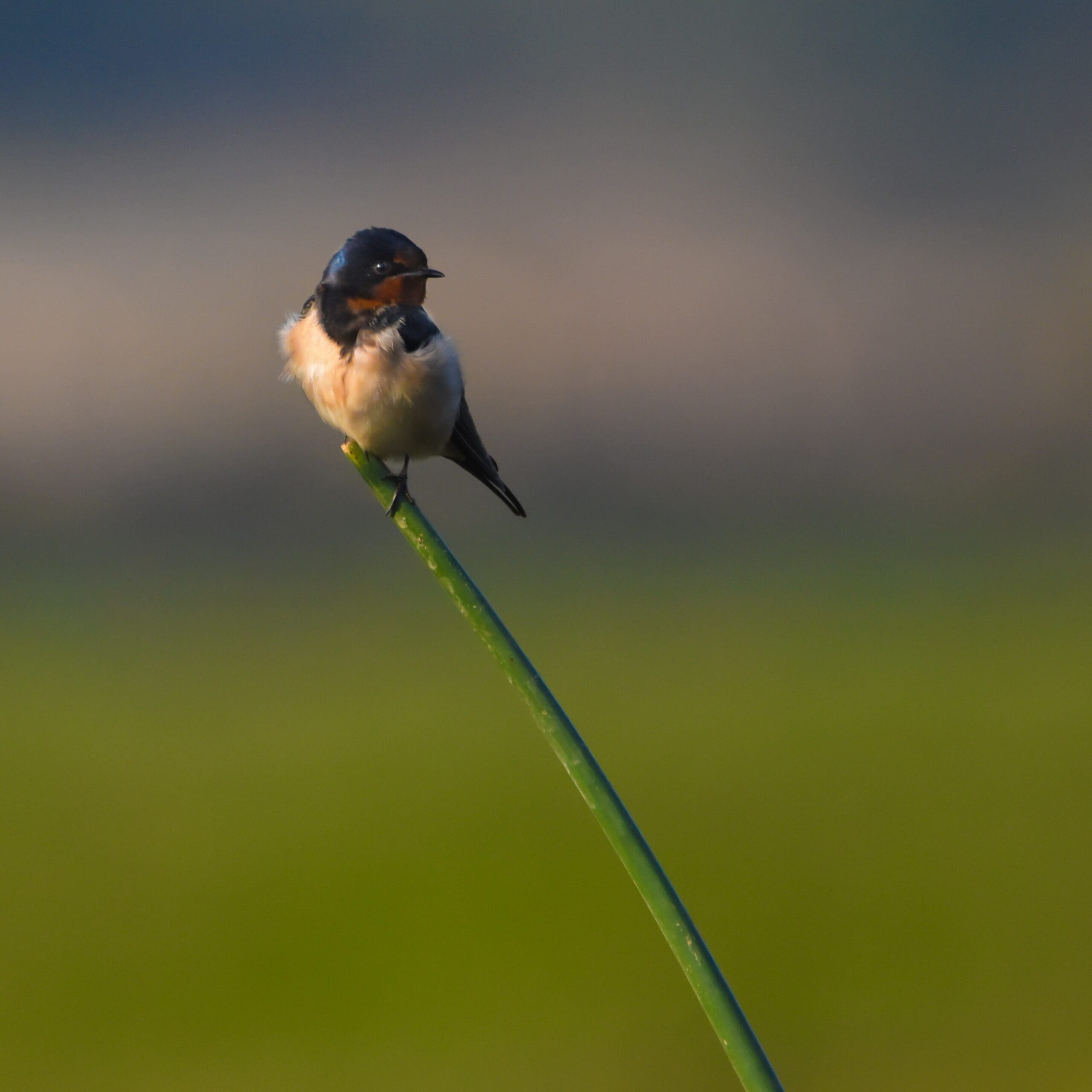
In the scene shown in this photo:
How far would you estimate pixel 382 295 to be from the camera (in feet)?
4.35

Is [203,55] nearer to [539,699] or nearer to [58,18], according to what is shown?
[58,18]

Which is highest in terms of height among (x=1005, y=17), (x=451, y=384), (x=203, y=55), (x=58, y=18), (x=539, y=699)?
(x=58, y=18)

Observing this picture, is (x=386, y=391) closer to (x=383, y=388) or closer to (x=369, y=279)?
(x=383, y=388)

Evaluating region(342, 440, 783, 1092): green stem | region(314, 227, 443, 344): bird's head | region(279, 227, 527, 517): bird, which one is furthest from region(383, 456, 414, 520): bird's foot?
region(342, 440, 783, 1092): green stem

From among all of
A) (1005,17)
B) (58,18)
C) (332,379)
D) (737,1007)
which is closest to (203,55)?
(58,18)

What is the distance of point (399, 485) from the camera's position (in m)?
1.21

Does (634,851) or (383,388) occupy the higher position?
(383,388)

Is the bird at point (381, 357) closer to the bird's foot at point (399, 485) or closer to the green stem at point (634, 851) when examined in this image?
the bird's foot at point (399, 485)

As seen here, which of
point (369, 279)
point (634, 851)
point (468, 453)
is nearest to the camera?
point (634, 851)

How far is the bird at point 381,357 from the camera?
1.31 m

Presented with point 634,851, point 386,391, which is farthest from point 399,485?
point 634,851

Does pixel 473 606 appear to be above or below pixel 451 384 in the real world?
below

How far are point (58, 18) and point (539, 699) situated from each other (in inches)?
793

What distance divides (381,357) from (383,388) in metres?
0.03
